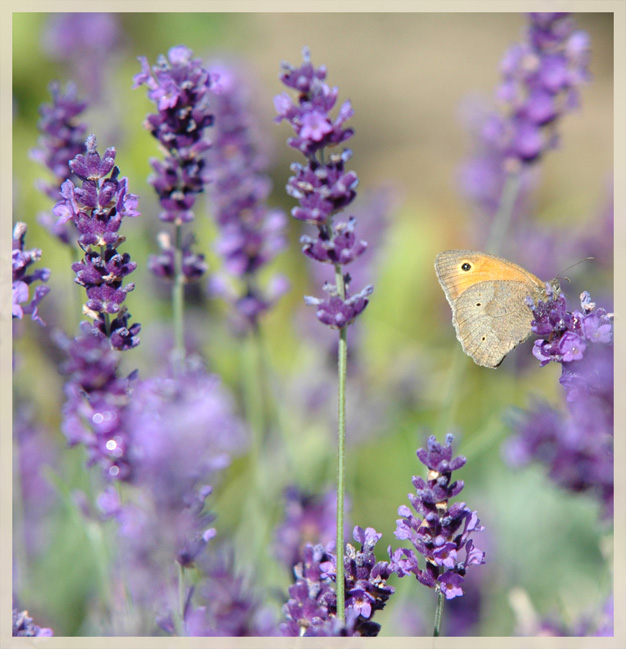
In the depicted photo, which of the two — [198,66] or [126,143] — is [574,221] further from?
[198,66]

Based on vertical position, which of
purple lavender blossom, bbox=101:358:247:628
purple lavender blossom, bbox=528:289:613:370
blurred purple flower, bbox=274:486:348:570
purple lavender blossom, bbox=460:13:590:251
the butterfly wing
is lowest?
blurred purple flower, bbox=274:486:348:570

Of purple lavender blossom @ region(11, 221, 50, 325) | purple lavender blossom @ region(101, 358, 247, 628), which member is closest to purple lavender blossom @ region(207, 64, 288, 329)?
purple lavender blossom @ region(101, 358, 247, 628)

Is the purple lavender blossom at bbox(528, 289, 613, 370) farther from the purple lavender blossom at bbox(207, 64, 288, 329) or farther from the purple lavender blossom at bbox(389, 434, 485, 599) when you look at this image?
the purple lavender blossom at bbox(207, 64, 288, 329)

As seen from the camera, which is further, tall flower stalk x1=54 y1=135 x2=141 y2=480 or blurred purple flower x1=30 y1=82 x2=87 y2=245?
blurred purple flower x1=30 y1=82 x2=87 y2=245

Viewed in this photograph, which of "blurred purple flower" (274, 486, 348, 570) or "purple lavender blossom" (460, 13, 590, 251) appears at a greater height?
"purple lavender blossom" (460, 13, 590, 251)

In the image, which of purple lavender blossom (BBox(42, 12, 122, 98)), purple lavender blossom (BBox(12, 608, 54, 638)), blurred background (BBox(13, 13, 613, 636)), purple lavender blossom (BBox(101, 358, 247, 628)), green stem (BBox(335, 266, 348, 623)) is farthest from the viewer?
purple lavender blossom (BBox(42, 12, 122, 98))

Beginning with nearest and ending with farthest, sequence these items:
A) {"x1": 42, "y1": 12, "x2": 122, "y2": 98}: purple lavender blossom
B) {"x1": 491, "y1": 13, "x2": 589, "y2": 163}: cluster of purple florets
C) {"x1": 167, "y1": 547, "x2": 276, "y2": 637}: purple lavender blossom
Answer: {"x1": 167, "y1": 547, "x2": 276, "y2": 637}: purple lavender blossom
{"x1": 491, "y1": 13, "x2": 589, "y2": 163}: cluster of purple florets
{"x1": 42, "y1": 12, "x2": 122, "y2": 98}: purple lavender blossom

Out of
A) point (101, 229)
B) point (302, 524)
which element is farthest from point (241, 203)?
point (101, 229)

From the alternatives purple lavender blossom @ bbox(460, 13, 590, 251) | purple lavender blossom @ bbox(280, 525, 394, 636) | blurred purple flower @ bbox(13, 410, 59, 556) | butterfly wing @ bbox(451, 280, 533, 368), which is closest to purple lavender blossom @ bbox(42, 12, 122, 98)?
blurred purple flower @ bbox(13, 410, 59, 556)
